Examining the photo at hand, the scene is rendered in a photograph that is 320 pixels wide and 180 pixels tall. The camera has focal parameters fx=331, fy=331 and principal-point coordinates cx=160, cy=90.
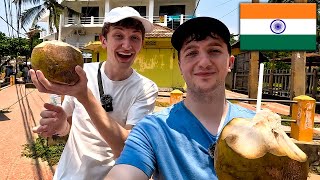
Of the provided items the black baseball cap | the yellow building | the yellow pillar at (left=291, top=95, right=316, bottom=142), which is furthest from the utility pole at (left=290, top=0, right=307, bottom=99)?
the yellow building

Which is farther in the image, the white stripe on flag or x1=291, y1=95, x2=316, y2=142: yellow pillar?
the white stripe on flag

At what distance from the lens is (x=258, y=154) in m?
0.83

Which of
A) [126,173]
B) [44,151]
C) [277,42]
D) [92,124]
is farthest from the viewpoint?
[277,42]

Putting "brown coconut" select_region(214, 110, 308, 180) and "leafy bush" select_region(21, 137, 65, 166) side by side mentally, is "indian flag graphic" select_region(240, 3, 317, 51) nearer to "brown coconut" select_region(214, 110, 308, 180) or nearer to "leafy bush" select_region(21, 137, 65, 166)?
"leafy bush" select_region(21, 137, 65, 166)

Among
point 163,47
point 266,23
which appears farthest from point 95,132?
point 163,47

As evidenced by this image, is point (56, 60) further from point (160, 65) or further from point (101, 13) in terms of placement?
point (101, 13)

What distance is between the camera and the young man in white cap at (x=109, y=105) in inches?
64.2

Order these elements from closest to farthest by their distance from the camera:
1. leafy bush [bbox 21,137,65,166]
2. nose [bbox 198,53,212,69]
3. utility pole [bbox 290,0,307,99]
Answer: nose [bbox 198,53,212,69] → leafy bush [bbox 21,137,65,166] → utility pole [bbox 290,0,307,99]

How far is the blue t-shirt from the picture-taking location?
1.19 metres

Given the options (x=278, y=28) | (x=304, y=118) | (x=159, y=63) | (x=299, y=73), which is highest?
(x=278, y=28)

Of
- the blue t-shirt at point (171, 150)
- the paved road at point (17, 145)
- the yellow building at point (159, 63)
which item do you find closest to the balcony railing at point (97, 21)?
the yellow building at point (159, 63)

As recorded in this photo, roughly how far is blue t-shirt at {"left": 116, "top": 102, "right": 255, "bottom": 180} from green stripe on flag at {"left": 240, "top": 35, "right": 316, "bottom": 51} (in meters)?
5.48

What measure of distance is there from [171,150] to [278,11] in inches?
276

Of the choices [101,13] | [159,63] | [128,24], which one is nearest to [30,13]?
[101,13]
